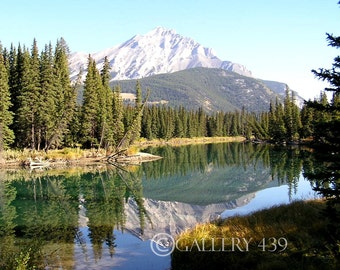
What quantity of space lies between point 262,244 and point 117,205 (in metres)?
18.6

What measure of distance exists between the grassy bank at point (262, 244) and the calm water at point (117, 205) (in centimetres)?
202

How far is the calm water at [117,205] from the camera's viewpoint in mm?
16594

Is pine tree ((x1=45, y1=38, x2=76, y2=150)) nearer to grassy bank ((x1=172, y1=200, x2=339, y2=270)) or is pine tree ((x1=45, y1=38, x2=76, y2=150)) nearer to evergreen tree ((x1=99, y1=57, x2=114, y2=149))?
evergreen tree ((x1=99, y1=57, x2=114, y2=149))

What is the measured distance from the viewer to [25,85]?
64.3 metres

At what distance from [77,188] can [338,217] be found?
31003 millimetres

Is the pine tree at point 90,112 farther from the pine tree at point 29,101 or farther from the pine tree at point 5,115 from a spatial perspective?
the pine tree at point 5,115

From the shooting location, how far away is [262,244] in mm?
13281

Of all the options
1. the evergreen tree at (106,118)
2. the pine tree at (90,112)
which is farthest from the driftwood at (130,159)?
the pine tree at (90,112)

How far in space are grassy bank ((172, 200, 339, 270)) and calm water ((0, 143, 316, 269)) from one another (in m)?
2.02

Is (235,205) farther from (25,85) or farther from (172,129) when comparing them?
(172,129)

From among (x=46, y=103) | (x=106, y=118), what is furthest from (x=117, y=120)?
(x=46, y=103)

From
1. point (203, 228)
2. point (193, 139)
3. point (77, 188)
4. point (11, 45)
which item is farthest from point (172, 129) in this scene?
point (203, 228)

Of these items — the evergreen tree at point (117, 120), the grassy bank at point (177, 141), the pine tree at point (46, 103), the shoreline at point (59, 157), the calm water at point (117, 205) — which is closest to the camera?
the calm water at point (117, 205)

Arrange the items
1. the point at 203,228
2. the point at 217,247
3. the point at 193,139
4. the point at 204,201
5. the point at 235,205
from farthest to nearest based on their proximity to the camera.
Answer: the point at 193,139 → the point at 204,201 → the point at 235,205 → the point at 203,228 → the point at 217,247
